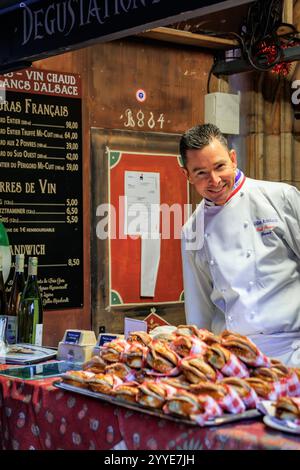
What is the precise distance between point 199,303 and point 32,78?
194cm

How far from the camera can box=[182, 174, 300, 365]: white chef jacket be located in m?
2.82

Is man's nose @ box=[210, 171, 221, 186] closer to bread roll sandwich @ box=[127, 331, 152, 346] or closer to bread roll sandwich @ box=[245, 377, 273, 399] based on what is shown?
bread roll sandwich @ box=[127, 331, 152, 346]

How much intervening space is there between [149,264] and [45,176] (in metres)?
0.92

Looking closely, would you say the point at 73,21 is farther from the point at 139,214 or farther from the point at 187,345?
the point at 139,214

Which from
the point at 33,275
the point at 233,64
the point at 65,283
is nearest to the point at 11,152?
the point at 65,283

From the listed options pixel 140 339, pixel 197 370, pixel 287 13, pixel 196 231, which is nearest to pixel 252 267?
pixel 196 231

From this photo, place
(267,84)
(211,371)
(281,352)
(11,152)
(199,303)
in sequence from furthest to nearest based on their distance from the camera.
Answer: (267,84)
(11,152)
(199,303)
(281,352)
(211,371)

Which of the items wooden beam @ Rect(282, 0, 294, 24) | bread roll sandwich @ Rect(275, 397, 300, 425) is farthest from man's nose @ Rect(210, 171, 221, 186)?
wooden beam @ Rect(282, 0, 294, 24)

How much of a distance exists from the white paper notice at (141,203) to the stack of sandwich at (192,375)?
2.58 metres

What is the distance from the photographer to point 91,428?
78.4 inches

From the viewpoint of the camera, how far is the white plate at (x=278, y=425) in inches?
61.4

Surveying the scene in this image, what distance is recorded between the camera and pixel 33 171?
4.30 meters

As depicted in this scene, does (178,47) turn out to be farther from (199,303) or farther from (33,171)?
(199,303)

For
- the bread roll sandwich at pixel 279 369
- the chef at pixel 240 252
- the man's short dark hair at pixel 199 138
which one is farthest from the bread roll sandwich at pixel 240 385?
the man's short dark hair at pixel 199 138
